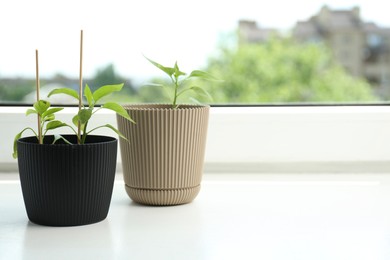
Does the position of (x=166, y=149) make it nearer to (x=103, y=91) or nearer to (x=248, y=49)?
(x=103, y=91)

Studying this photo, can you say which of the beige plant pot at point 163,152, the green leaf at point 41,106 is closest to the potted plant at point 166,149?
the beige plant pot at point 163,152

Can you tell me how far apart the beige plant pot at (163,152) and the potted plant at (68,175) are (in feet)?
0.28

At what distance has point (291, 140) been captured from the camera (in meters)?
1.41

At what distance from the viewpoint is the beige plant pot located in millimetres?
1061

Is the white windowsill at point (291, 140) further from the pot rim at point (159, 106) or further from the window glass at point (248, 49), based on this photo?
the window glass at point (248, 49)

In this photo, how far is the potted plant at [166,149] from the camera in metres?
1.06

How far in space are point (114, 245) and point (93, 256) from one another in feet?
0.18

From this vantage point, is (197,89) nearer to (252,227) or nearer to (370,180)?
(252,227)

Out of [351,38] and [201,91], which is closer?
[201,91]

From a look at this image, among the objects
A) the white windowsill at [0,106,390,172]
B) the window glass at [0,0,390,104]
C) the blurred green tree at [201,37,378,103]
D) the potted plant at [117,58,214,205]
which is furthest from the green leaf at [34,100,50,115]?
the blurred green tree at [201,37,378,103]

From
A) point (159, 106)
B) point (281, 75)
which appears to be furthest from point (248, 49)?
point (159, 106)

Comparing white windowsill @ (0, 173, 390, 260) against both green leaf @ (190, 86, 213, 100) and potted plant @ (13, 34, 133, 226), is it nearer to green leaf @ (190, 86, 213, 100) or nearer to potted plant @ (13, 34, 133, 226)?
potted plant @ (13, 34, 133, 226)

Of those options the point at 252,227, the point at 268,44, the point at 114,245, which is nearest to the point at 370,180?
the point at 252,227

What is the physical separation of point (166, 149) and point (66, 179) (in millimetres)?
185
